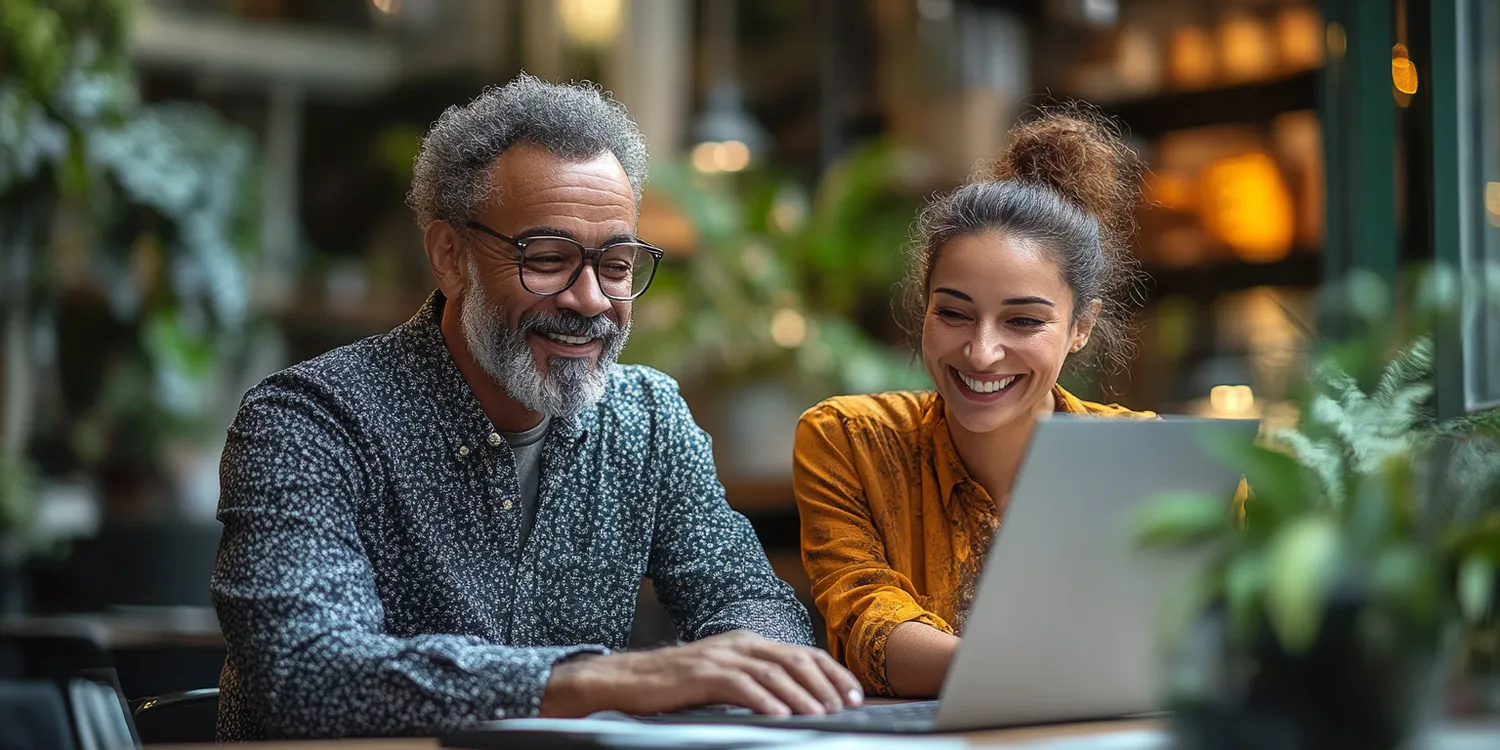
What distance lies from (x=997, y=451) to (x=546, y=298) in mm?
604

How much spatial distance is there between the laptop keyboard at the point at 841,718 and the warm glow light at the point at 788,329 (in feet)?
10.7

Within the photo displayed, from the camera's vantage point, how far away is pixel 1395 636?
815mm

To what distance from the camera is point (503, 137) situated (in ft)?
6.03

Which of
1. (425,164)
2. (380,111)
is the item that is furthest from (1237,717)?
(380,111)

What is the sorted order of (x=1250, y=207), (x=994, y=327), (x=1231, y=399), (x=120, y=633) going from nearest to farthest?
(x=994, y=327), (x=120, y=633), (x=1231, y=399), (x=1250, y=207)

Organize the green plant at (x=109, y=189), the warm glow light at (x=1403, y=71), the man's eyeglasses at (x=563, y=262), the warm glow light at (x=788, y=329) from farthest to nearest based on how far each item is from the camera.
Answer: the warm glow light at (x=788, y=329), the green plant at (x=109, y=189), the warm glow light at (x=1403, y=71), the man's eyeglasses at (x=563, y=262)

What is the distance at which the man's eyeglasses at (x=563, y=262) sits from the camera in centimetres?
176

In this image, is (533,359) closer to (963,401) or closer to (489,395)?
(489,395)

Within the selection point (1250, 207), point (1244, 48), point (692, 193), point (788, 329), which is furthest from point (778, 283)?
point (1244, 48)

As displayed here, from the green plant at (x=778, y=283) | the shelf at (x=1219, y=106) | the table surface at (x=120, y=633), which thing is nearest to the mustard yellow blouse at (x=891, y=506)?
the table surface at (x=120, y=633)

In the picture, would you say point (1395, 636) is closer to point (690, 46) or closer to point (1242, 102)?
point (1242, 102)

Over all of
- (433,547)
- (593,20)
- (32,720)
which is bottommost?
(32,720)

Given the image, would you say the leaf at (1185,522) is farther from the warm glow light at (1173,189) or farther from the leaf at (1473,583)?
the warm glow light at (1173,189)

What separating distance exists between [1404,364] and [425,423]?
3.63 feet
